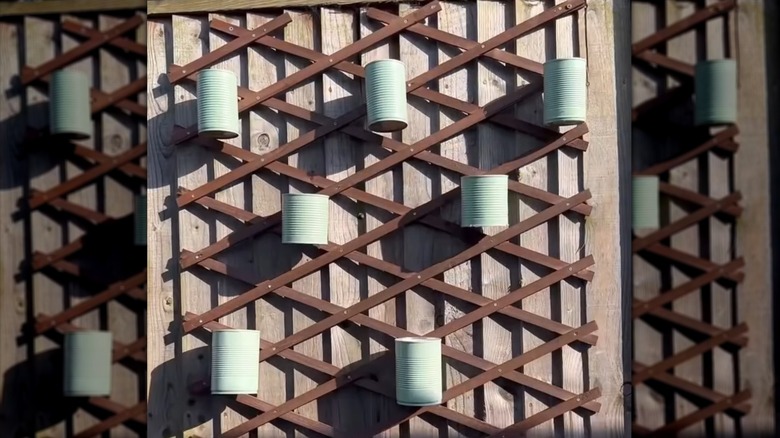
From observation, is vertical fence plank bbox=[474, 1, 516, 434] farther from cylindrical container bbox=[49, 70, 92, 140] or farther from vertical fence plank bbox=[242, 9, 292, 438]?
cylindrical container bbox=[49, 70, 92, 140]

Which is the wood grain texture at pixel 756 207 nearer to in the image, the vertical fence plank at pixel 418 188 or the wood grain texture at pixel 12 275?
the vertical fence plank at pixel 418 188

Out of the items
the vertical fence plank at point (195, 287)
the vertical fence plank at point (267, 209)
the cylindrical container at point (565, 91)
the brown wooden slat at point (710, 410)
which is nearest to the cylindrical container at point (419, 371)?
the vertical fence plank at point (267, 209)

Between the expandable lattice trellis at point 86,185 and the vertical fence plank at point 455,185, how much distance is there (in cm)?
166

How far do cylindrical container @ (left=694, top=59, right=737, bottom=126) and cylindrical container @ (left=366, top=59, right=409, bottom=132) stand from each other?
1.49m

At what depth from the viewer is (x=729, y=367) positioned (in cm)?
364

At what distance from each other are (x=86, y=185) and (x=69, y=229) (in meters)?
0.19

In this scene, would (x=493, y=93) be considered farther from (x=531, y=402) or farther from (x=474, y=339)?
(x=531, y=402)

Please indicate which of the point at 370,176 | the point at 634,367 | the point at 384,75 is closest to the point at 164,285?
the point at 370,176

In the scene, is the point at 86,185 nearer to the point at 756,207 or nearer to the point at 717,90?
the point at 717,90

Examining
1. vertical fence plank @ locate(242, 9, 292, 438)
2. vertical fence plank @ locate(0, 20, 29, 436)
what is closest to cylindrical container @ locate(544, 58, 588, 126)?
vertical fence plank @ locate(242, 9, 292, 438)

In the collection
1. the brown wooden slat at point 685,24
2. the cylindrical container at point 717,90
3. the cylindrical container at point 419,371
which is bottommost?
the cylindrical container at point 419,371

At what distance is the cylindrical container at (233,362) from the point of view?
2.59 metres

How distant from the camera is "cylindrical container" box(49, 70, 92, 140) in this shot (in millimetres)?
3734

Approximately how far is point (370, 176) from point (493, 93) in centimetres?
42
